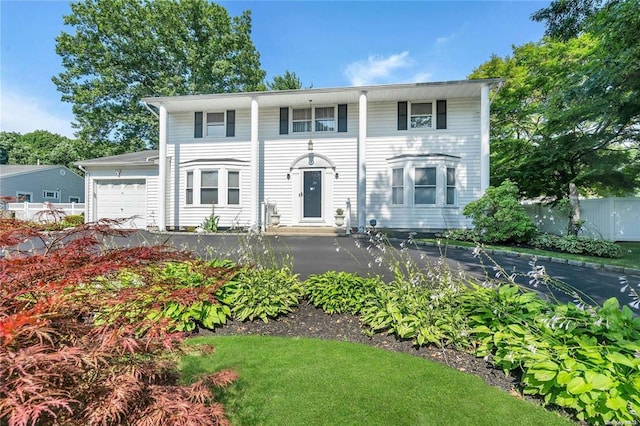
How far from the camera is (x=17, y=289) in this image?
1533 millimetres

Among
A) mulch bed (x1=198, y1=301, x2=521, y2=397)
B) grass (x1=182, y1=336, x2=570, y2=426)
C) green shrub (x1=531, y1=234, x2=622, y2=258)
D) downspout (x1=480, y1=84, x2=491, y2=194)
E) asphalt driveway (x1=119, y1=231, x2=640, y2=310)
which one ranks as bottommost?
grass (x1=182, y1=336, x2=570, y2=426)

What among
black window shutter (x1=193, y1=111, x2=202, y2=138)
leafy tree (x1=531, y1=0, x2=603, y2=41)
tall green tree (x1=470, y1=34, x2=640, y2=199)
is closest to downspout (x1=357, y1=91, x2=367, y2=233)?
leafy tree (x1=531, y1=0, x2=603, y2=41)

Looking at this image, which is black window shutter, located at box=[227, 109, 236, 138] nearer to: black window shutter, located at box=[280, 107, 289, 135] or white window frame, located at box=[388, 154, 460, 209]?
black window shutter, located at box=[280, 107, 289, 135]

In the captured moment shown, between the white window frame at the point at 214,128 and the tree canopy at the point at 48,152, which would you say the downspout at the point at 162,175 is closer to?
the white window frame at the point at 214,128

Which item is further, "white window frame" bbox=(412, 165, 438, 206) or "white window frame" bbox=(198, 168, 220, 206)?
"white window frame" bbox=(198, 168, 220, 206)

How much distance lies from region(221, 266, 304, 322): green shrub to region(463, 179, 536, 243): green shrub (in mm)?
8050

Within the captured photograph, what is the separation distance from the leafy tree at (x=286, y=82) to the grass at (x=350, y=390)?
3180cm

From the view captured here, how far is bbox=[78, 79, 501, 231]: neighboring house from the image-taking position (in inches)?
504

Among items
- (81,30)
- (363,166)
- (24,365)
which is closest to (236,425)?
(24,365)

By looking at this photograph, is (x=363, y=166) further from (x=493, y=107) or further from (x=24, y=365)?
(x=24, y=365)

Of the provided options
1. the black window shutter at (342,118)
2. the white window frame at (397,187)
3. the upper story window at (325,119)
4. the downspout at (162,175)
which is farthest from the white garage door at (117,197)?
the white window frame at (397,187)

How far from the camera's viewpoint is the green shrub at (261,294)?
398 centimetres

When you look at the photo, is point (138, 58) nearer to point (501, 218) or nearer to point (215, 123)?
point (215, 123)

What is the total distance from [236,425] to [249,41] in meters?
30.1
